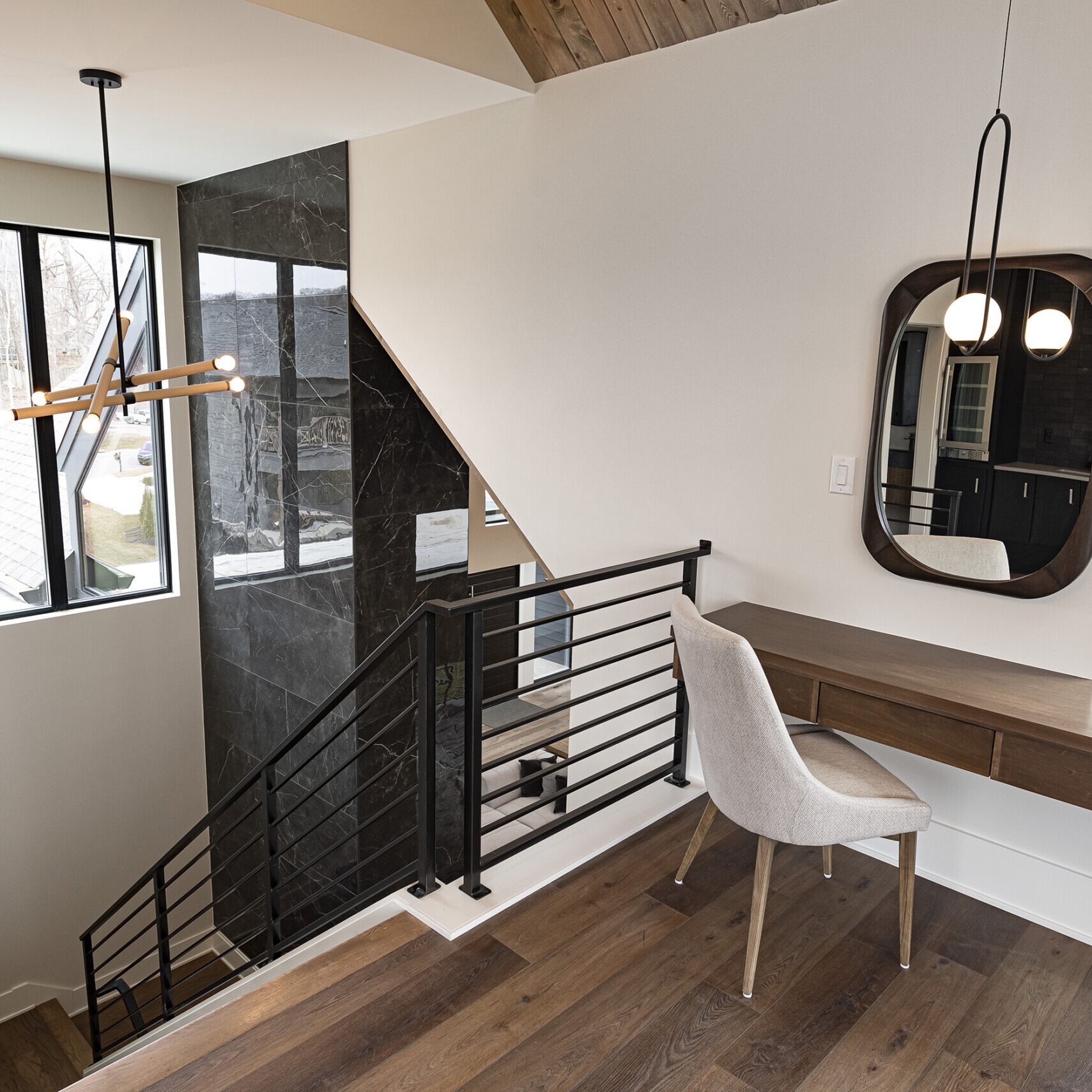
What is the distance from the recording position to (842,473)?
2533mm

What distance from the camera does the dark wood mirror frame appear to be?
6.84ft

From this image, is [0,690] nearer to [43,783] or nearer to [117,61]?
[43,783]

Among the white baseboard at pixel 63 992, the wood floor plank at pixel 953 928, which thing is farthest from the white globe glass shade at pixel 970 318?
the white baseboard at pixel 63 992

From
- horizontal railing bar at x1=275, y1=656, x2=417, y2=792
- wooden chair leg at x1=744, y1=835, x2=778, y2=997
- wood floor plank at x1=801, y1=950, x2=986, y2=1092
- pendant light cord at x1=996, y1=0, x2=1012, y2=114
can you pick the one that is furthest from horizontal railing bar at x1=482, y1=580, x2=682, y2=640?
pendant light cord at x1=996, y1=0, x2=1012, y2=114

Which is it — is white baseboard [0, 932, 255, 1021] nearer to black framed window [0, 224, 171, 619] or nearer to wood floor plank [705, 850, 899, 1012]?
black framed window [0, 224, 171, 619]

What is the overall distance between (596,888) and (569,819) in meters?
0.30

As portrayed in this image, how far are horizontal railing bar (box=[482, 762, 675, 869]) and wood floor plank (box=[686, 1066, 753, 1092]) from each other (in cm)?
81

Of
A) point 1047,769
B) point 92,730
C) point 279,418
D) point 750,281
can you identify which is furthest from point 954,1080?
point 92,730

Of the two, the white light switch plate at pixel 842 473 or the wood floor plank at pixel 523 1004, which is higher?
the white light switch plate at pixel 842 473

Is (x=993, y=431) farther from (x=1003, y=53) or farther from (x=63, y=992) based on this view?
(x=63, y=992)

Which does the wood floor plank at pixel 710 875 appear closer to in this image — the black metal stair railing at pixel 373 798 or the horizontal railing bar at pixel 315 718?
the black metal stair railing at pixel 373 798

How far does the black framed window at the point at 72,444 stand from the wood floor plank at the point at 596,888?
3645 millimetres

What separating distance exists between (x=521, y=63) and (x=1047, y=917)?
3023 millimetres

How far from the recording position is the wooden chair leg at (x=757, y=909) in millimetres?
2006
